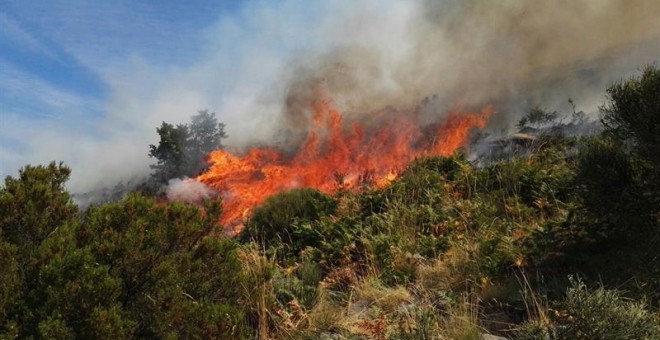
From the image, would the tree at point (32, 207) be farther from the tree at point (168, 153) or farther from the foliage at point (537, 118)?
the tree at point (168, 153)

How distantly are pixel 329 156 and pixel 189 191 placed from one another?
6.93 metres

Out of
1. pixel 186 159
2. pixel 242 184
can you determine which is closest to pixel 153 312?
pixel 242 184

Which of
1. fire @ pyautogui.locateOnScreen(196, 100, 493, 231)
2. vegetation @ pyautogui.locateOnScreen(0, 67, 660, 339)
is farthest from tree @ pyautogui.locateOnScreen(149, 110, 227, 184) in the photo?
vegetation @ pyautogui.locateOnScreen(0, 67, 660, 339)

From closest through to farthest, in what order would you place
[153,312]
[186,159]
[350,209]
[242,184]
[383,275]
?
[153,312] < [383,275] < [350,209] < [242,184] < [186,159]

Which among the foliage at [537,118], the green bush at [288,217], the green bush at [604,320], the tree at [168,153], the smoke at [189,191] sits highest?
the tree at [168,153]

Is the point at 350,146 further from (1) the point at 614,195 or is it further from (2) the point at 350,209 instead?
(1) the point at 614,195

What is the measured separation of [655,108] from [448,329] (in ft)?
9.49

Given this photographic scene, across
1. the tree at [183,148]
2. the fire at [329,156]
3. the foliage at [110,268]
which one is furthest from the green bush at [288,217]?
the tree at [183,148]

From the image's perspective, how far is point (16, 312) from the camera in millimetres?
2916

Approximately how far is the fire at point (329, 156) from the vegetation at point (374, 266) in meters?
11.2

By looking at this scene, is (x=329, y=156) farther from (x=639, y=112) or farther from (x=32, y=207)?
(x=32, y=207)

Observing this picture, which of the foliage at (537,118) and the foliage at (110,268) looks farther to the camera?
the foliage at (537,118)

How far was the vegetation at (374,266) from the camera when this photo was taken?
307 cm

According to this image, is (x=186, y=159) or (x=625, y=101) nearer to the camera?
(x=625, y=101)
